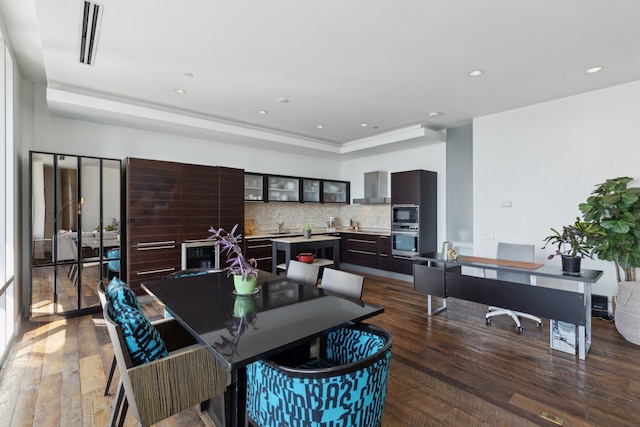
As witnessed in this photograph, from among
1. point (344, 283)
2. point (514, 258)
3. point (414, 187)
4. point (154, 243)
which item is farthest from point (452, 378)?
point (154, 243)

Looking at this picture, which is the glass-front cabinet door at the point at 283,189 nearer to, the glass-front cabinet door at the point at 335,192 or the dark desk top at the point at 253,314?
the glass-front cabinet door at the point at 335,192

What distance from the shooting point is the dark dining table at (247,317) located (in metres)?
1.32

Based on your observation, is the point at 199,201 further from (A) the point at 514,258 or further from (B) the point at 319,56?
(A) the point at 514,258

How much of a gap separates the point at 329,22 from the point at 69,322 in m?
4.30

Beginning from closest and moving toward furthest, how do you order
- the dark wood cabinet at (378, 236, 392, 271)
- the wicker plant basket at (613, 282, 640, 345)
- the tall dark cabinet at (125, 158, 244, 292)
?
the wicker plant basket at (613, 282, 640, 345), the tall dark cabinet at (125, 158, 244, 292), the dark wood cabinet at (378, 236, 392, 271)

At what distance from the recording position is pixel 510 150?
4473 millimetres

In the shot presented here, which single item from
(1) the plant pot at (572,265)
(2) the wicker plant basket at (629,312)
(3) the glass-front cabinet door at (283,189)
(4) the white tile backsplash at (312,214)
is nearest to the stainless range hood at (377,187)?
(4) the white tile backsplash at (312,214)

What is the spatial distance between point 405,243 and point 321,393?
482cm

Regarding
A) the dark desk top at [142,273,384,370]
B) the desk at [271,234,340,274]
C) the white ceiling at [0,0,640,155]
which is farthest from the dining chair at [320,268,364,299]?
the desk at [271,234,340,274]

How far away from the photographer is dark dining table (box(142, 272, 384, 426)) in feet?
4.33

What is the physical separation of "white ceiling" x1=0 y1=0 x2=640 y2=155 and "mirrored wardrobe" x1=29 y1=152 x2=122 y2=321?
79 cm

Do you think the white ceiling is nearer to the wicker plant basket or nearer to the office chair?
the office chair

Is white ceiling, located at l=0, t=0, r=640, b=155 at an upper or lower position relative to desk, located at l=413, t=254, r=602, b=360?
upper

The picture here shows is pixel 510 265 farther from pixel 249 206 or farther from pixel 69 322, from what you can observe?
pixel 69 322
